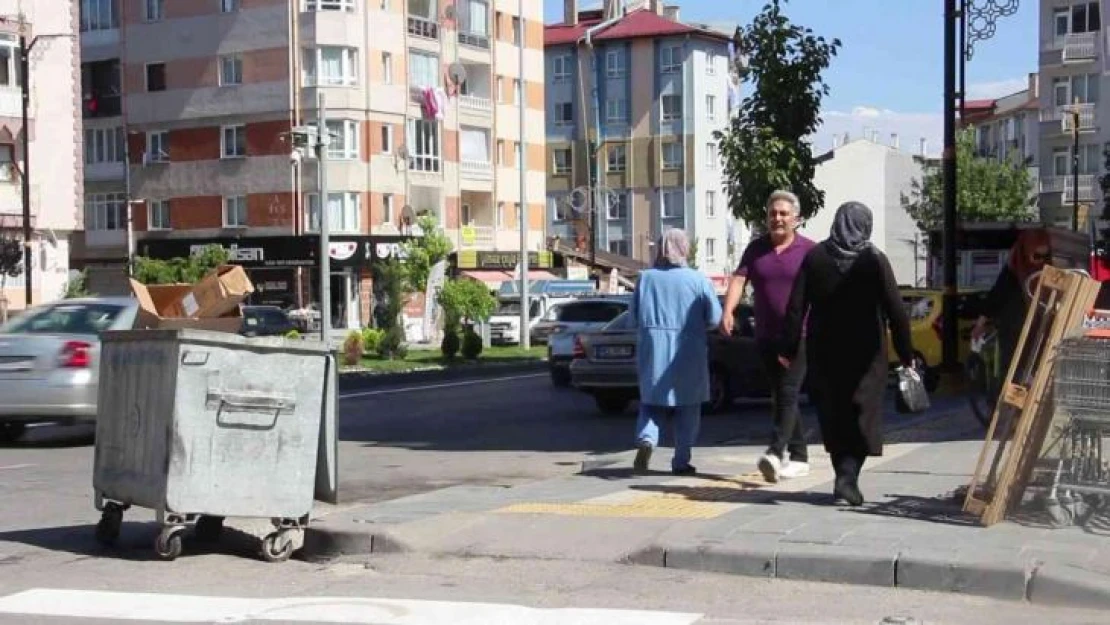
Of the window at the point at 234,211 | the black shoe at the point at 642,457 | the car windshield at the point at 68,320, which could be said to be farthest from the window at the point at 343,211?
the black shoe at the point at 642,457

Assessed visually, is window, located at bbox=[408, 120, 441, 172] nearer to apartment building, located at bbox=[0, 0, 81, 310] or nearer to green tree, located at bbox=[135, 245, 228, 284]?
green tree, located at bbox=[135, 245, 228, 284]

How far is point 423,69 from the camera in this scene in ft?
207

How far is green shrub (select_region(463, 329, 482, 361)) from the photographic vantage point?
3891 centimetres

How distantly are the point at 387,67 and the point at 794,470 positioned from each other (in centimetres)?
5197

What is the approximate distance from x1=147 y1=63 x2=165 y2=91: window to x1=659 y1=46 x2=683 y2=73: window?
31582 mm

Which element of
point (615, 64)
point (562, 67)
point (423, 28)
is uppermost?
point (562, 67)

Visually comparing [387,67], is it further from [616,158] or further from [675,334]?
[675,334]

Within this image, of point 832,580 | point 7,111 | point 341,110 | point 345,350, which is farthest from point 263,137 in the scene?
point 832,580

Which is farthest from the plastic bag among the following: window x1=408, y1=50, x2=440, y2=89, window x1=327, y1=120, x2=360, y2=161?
window x1=408, y1=50, x2=440, y2=89

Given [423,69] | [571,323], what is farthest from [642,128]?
[571,323]

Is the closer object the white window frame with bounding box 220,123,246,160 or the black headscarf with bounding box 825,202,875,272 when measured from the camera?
the black headscarf with bounding box 825,202,875,272

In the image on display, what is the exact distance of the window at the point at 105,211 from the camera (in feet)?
216

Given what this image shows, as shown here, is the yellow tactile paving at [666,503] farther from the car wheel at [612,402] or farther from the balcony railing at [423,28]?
the balcony railing at [423,28]

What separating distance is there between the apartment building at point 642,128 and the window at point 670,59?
6 cm
